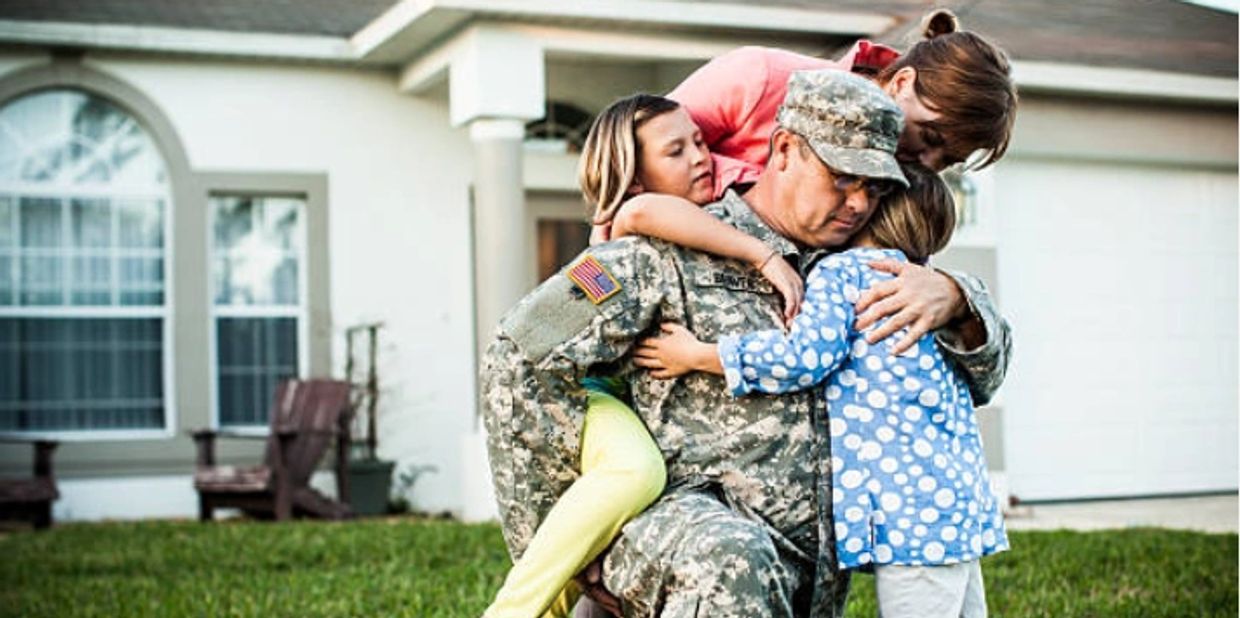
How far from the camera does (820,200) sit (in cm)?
342

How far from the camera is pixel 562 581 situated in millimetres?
3367

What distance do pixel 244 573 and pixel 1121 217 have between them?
7.22m

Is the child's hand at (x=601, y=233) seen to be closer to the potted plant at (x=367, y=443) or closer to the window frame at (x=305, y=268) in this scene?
the potted plant at (x=367, y=443)

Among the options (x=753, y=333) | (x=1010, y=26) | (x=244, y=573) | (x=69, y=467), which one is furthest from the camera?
(x=69, y=467)

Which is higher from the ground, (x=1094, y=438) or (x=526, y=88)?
(x=526, y=88)

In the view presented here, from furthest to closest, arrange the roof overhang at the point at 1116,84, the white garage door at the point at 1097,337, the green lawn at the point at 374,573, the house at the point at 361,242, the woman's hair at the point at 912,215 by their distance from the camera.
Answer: the white garage door at the point at 1097,337
the house at the point at 361,242
the roof overhang at the point at 1116,84
the green lawn at the point at 374,573
the woman's hair at the point at 912,215

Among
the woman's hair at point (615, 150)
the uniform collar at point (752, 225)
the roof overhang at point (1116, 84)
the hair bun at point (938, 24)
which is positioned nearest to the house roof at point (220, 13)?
the roof overhang at point (1116, 84)

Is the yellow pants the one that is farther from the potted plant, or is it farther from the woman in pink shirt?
the potted plant

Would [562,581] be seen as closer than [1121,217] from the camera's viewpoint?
Yes

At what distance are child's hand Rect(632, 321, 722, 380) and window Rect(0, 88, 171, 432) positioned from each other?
1046 centimetres

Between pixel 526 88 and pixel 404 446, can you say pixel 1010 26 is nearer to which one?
pixel 526 88

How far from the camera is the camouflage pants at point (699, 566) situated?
124 inches

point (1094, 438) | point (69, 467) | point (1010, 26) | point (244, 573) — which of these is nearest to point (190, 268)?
point (69, 467)

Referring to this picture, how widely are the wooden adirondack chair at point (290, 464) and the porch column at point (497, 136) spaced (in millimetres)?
1188
